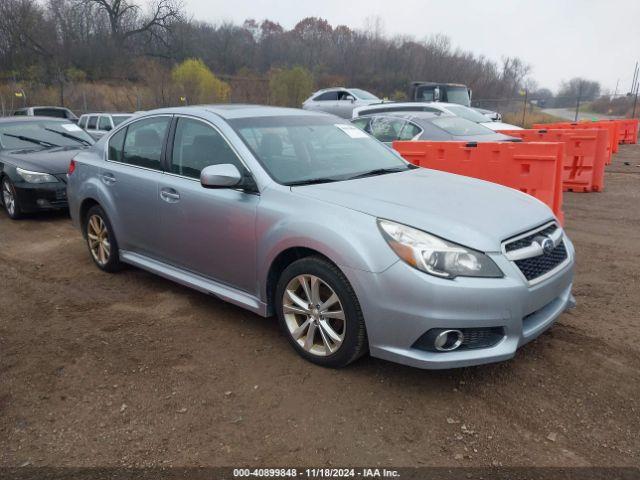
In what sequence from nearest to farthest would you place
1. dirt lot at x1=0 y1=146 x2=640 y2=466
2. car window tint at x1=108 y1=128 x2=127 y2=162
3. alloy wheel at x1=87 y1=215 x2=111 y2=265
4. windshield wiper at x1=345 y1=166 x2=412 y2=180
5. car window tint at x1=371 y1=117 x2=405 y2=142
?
1. dirt lot at x1=0 y1=146 x2=640 y2=466
2. windshield wiper at x1=345 y1=166 x2=412 y2=180
3. car window tint at x1=108 y1=128 x2=127 y2=162
4. alloy wheel at x1=87 y1=215 x2=111 y2=265
5. car window tint at x1=371 y1=117 x2=405 y2=142

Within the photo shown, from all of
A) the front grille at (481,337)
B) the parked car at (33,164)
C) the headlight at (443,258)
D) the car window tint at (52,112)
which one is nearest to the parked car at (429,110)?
the parked car at (33,164)

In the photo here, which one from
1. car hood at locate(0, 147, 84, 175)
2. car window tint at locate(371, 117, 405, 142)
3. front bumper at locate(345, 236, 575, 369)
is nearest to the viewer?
front bumper at locate(345, 236, 575, 369)

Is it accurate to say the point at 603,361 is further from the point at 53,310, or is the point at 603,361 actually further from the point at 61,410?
the point at 53,310

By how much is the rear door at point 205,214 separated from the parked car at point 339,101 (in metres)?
14.5

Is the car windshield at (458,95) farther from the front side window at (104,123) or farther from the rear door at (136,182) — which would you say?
the rear door at (136,182)

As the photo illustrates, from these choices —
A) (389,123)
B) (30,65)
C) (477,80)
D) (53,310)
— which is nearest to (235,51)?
(30,65)

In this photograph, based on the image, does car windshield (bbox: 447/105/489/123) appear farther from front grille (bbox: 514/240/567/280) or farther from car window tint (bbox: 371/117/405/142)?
front grille (bbox: 514/240/567/280)

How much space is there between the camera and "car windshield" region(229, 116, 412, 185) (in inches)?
149

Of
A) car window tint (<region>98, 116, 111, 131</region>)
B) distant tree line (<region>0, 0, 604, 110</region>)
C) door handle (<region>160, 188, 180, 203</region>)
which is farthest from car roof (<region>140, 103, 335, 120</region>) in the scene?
distant tree line (<region>0, 0, 604, 110</region>)

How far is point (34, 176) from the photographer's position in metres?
7.72

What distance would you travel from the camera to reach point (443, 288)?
280 cm

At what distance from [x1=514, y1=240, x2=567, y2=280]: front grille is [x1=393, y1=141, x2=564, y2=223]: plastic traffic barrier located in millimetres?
3353

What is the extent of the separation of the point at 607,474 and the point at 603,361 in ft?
3.70

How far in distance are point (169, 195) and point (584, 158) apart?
8.30 meters
